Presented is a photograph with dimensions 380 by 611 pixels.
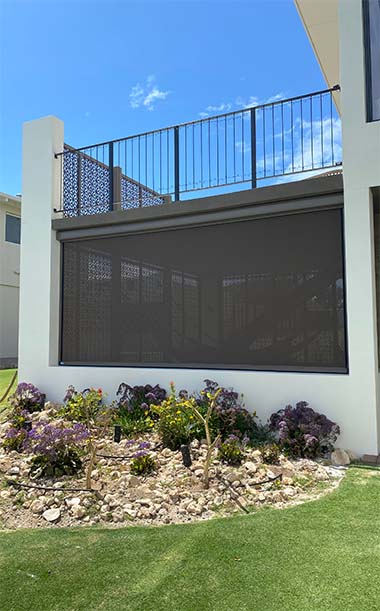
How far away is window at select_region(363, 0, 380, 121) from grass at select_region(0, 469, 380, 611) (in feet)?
14.4

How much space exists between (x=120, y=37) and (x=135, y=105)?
142 cm

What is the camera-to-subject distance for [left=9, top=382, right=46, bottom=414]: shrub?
705 cm

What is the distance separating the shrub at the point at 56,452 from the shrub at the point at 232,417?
1.66 m

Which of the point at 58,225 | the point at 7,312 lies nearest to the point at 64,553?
the point at 58,225

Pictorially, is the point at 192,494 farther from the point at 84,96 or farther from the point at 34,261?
the point at 84,96

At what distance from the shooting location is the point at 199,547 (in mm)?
3041

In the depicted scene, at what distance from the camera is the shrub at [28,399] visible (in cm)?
705

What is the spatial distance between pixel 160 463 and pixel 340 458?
1.92m

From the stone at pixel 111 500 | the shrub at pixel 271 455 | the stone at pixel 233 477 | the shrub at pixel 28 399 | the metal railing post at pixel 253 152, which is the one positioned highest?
the metal railing post at pixel 253 152

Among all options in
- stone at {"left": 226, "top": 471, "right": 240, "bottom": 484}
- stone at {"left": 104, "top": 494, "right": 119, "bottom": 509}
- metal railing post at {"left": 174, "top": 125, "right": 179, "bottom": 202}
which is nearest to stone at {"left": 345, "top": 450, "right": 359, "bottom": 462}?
stone at {"left": 226, "top": 471, "right": 240, "bottom": 484}

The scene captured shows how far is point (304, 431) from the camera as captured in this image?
195 inches

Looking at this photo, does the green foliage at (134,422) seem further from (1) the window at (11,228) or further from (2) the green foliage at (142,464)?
(1) the window at (11,228)

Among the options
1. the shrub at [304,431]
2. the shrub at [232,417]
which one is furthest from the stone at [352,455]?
the shrub at [232,417]

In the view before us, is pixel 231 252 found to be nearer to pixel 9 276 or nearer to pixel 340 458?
pixel 340 458
